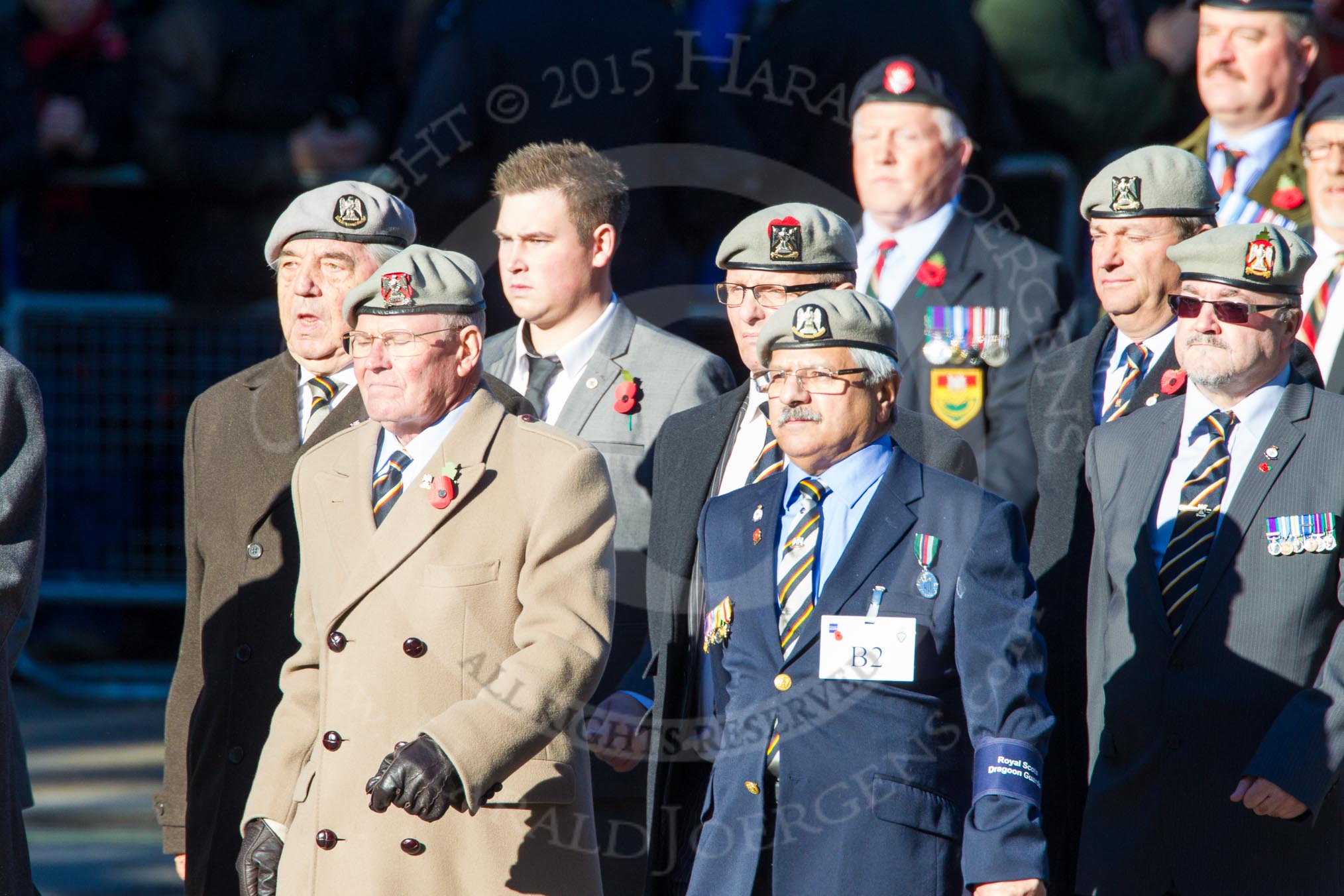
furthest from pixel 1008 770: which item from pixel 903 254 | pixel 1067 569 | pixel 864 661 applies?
pixel 903 254

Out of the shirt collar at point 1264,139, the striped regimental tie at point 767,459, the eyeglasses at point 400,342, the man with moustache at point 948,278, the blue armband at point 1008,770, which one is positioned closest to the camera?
the blue armband at point 1008,770

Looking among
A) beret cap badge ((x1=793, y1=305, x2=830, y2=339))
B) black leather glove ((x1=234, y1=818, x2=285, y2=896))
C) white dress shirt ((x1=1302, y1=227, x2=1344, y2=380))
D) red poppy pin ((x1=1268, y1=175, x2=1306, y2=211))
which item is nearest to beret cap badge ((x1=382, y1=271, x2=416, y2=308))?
beret cap badge ((x1=793, y1=305, x2=830, y2=339))

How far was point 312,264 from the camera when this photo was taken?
16.4 feet

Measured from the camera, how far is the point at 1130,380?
5070 millimetres

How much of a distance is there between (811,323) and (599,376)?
142 centimetres

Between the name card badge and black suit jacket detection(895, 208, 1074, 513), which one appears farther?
black suit jacket detection(895, 208, 1074, 513)

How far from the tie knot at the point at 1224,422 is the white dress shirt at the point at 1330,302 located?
0.84 m

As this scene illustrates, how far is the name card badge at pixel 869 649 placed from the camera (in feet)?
12.7

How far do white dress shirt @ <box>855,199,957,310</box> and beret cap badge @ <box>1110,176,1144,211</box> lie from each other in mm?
861

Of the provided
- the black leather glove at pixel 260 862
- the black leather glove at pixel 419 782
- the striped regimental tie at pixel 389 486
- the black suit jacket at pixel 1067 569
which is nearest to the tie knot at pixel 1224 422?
the black suit jacket at pixel 1067 569

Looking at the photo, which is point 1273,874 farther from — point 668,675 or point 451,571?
point 451,571

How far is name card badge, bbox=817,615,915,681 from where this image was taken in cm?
386

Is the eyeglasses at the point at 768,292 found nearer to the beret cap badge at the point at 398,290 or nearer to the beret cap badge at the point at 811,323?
the beret cap badge at the point at 811,323

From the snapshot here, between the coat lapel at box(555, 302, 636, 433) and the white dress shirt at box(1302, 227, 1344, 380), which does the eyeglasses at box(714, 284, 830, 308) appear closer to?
the coat lapel at box(555, 302, 636, 433)
